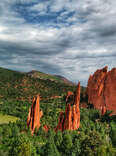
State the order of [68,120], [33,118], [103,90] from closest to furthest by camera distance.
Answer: [68,120]
[33,118]
[103,90]

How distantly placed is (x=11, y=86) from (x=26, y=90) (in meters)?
20.0

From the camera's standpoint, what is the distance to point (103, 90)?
433 feet

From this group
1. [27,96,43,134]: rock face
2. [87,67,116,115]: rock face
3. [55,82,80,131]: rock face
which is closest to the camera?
[55,82,80,131]: rock face

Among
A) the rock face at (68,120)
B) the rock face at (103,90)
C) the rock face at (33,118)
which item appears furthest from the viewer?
the rock face at (103,90)

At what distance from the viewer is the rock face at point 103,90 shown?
417 feet

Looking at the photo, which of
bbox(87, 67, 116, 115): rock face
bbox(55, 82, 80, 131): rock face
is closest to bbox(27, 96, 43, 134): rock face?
bbox(55, 82, 80, 131): rock face

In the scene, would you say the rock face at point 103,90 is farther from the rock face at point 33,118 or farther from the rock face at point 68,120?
the rock face at point 33,118

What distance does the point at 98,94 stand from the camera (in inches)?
5217

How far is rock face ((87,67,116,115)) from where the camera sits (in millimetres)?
127000

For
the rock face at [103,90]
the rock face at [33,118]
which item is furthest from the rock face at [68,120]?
the rock face at [103,90]

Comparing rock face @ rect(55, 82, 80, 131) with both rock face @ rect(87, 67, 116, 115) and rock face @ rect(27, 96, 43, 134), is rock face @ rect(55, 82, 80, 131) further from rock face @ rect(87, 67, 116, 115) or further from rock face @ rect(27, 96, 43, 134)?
rock face @ rect(87, 67, 116, 115)

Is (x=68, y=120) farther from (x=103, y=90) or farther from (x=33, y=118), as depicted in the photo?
(x=103, y=90)

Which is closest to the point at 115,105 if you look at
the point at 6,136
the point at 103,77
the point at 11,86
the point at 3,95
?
the point at 103,77

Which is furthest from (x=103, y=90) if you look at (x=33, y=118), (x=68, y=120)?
(x=33, y=118)
